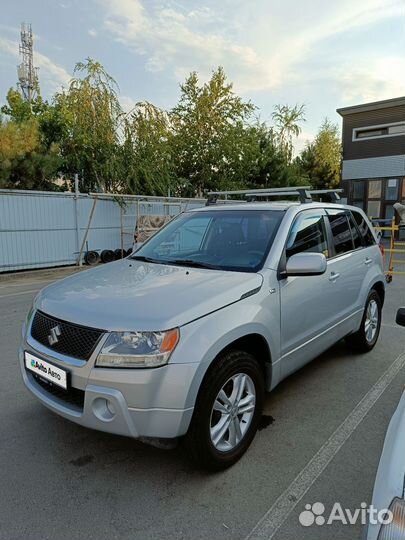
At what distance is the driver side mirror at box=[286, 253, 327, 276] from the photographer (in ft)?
8.97

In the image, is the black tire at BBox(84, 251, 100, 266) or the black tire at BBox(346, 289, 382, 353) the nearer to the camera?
the black tire at BBox(346, 289, 382, 353)

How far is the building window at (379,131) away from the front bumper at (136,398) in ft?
75.1

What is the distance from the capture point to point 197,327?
2186 mm

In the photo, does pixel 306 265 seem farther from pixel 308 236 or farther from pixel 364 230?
pixel 364 230

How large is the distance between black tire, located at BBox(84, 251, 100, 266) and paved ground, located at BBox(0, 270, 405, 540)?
9.47 metres

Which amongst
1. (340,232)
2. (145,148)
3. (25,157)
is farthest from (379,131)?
(340,232)

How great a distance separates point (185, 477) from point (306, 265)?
1.59 meters

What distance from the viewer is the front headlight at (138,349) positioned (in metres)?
2.08

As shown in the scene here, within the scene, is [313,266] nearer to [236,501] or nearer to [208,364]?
[208,364]

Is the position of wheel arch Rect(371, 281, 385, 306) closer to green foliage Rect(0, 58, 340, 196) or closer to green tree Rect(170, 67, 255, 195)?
green foliage Rect(0, 58, 340, 196)

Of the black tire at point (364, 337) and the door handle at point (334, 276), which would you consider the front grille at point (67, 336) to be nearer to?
the door handle at point (334, 276)

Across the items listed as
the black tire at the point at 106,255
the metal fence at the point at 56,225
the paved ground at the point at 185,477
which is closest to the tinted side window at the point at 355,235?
the paved ground at the point at 185,477

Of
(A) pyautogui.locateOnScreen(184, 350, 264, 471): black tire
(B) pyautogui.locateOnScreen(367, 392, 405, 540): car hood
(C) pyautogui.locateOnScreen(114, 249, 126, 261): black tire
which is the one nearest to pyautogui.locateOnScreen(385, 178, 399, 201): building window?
(C) pyautogui.locateOnScreen(114, 249, 126, 261): black tire

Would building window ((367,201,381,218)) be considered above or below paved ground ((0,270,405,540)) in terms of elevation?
above
